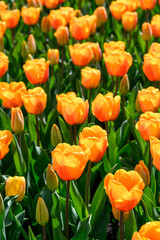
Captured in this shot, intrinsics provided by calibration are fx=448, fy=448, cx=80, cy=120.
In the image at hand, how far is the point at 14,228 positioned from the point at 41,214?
12.7 inches

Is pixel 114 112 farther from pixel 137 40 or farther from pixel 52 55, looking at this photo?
pixel 137 40

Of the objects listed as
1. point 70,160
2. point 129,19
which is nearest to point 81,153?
point 70,160

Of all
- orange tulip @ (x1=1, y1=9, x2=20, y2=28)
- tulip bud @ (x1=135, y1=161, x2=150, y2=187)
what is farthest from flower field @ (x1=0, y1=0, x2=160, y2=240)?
orange tulip @ (x1=1, y1=9, x2=20, y2=28)

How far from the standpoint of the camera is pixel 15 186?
1808 millimetres

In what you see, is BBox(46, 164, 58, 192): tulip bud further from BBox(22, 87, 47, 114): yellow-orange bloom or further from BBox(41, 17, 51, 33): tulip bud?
BBox(41, 17, 51, 33): tulip bud

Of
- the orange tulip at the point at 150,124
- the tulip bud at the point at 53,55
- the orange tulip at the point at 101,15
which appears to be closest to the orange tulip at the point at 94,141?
the orange tulip at the point at 150,124

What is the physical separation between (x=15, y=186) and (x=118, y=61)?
1.10 meters

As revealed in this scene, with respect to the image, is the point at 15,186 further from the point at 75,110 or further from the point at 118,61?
Answer: the point at 118,61

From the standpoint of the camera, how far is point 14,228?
1914mm

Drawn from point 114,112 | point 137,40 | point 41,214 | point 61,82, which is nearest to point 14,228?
point 41,214

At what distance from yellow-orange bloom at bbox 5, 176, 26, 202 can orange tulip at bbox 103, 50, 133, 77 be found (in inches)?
41.7

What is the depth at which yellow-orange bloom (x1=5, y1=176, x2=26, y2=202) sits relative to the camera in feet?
5.89

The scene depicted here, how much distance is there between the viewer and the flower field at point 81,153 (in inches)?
63.7

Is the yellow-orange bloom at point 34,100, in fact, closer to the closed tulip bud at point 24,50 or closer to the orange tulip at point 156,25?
the closed tulip bud at point 24,50
